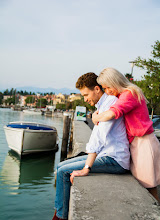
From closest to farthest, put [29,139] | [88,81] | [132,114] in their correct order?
[132,114] → [88,81] → [29,139]

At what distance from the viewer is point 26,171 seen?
A: 37.2ft

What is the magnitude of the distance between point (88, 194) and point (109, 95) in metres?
1.23

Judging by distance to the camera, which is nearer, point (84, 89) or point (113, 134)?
point (113, 134)

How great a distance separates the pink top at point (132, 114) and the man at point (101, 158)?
3.5 inches

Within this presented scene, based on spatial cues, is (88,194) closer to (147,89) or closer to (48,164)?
(48,164)

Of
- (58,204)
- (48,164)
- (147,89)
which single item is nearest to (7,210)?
(58,204)

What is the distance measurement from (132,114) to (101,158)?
64cm

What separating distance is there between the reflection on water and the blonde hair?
20.9 feet

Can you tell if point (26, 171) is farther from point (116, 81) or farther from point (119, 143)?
point (116, 81)

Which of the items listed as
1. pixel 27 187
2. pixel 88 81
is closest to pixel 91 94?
pixel 88 81

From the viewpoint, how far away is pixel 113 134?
2965mm

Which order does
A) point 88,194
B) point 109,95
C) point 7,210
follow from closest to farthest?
point 88,194
point 109,95
point 7,210

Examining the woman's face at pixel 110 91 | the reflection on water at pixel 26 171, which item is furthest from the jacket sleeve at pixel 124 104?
the reflection on water at pixel 26 171

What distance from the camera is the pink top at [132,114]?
2.84 metres
